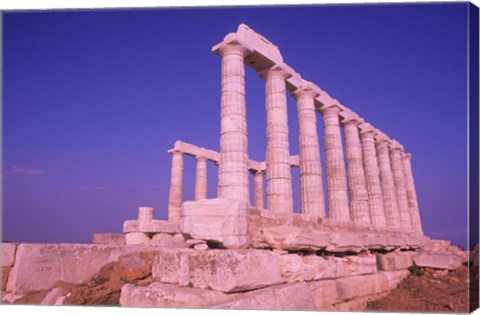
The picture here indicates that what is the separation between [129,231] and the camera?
781 inches

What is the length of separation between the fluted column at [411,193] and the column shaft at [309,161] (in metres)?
15.9

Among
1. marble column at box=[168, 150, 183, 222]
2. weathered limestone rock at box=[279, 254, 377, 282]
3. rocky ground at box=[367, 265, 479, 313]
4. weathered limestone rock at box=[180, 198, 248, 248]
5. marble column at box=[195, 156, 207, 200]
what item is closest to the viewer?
weathered limestone rock at box=[180, 198, 248, 248]

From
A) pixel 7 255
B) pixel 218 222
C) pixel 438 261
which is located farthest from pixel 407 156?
pixel 7 255

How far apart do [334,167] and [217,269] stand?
45.0ft

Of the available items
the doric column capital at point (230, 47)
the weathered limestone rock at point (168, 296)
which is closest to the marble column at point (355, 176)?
the doric column capital at point (230, 47)

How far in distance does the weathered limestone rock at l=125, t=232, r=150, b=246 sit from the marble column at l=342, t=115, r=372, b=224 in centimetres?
1113

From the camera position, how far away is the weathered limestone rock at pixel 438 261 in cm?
1206

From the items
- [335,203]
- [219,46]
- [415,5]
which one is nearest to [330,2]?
[415,5]

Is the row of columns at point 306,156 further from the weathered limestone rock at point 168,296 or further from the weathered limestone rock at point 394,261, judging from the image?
the weathered limestone rock at point 168,296

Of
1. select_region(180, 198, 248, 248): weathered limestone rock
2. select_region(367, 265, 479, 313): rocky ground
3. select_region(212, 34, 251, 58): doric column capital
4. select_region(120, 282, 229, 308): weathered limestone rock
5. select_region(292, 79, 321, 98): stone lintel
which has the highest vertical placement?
select_region(212, 34, 251, 58): doric column capital

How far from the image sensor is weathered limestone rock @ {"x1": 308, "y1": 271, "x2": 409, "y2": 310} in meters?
8.53

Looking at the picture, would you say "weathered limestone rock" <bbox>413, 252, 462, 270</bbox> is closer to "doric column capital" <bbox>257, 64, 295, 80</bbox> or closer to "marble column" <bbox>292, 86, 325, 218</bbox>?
"marble column" <bbox>292, 86, 325, 218</bbox>

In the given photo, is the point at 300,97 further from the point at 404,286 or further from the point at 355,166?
the point at 404,286

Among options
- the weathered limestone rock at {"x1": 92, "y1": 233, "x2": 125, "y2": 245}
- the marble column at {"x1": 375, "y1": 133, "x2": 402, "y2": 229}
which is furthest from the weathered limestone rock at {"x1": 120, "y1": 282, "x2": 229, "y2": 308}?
the marble column at {"x1": 375, "y1": 133, "x2": 402, "y2": 229}
